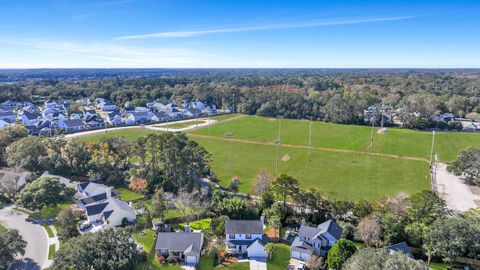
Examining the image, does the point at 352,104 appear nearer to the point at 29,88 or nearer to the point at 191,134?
the point at 191,134

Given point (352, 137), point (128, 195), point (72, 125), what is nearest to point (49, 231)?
point (128, 195)

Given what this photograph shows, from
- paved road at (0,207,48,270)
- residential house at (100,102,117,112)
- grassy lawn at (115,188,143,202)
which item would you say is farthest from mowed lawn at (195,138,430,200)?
residential house at (100,102,117,112)

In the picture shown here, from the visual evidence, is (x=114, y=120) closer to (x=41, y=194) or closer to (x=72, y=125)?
(x=72, y=125)

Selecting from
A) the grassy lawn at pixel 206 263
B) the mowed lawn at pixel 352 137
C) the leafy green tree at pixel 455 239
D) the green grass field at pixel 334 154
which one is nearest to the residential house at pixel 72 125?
the green grass field at pixel 334 154

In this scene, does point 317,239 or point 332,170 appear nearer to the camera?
point 317,239

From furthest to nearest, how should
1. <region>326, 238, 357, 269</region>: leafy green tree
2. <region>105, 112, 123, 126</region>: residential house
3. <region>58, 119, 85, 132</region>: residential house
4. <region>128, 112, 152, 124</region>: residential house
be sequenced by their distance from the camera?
<region>128, 112, 152, 124</region>: residential house, <region>105, 112, 123, 126</region>: residential house, <region>58, 119, 85, 132</region>: residential house, <region>326, 238, 357, 269</region>: leafy green tree

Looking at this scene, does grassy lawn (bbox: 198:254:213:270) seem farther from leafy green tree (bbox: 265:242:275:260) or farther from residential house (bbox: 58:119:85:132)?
residential house (bbox: 58:119:85:132)
